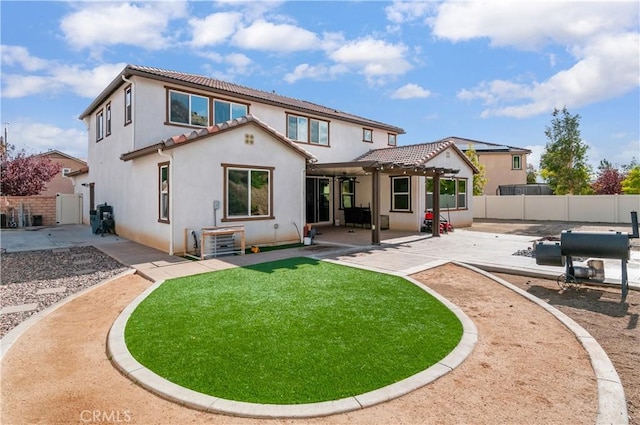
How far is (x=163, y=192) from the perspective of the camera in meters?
10.9

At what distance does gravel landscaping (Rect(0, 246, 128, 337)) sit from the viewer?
242 inches

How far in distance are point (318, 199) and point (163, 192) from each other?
9418 millimetres

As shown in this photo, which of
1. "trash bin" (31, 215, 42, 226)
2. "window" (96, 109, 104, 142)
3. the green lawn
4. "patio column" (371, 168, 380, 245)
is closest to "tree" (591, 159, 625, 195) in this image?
"patio column" (371, 168, 380, 245)

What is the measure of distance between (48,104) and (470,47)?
23263 millimetres

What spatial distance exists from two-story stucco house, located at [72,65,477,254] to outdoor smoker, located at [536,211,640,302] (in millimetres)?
6140

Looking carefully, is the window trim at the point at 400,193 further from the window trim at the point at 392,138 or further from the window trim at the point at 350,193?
the window trim at the point at 392,138

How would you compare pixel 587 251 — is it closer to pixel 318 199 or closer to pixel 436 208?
pixel 436 208

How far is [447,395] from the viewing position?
10.5 ft

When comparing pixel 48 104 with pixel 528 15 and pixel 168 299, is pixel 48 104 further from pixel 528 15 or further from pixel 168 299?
pixel 528 15

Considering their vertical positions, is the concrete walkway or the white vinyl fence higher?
the white vinyl fence

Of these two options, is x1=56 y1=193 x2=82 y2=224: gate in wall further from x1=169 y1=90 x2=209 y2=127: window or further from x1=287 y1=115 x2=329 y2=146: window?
x1=287 y1=115 x2=329 y2=146: window

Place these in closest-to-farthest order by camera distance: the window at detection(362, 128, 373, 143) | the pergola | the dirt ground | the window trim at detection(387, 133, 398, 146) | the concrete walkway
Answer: the dirt ground < the concrete walkway < the pergola < the window at detection(362, 128, 373, 143) < the window trim at detection(387, 133, 398, 146)

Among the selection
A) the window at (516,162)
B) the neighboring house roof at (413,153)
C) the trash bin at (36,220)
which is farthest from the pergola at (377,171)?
the window at (516,162)

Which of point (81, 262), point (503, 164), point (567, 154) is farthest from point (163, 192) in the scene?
point (503, 164)
